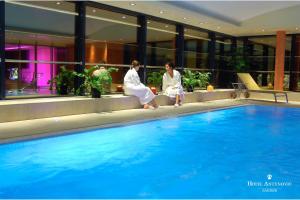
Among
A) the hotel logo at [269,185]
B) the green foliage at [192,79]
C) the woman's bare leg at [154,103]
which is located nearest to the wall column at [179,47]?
the green foliage at [192,79]

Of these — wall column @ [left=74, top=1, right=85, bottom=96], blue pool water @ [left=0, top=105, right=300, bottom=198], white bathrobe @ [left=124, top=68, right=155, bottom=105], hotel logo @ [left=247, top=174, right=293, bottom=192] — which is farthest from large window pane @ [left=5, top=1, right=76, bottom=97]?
hotel logo @ [left=247, top=174, right=293, bottom=192]

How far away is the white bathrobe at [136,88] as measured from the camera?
10.5 meters

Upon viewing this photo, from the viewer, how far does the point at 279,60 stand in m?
16.4

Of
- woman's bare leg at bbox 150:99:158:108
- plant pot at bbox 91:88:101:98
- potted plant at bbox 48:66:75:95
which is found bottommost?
woman's bare leg at bbox 150:99:158:108

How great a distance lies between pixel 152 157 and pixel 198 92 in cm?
835

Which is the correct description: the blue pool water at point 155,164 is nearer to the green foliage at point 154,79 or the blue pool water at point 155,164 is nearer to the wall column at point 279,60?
the green foliage at point 154,79

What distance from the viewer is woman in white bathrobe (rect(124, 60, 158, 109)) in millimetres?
10492

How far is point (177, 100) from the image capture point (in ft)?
38.1

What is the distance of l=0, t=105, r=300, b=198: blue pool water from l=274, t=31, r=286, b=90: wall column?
9.04m

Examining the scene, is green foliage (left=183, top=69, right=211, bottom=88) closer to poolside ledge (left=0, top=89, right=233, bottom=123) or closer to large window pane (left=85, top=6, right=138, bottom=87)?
poolside ledge (left=0, top=89, right=233, bottom=123)

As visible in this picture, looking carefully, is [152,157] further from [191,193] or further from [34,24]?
[34,24]

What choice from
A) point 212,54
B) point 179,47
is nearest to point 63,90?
point 179,47

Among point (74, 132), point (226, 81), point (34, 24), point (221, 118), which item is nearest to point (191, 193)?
point (74, 132)

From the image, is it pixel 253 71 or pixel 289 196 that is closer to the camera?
pixel 289 196
